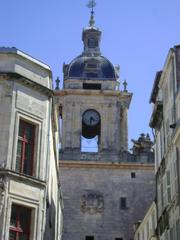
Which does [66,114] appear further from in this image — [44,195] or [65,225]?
[44,195]

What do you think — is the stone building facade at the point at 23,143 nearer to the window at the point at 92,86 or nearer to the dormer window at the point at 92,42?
the window at the point at 92,86

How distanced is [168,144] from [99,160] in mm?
20166

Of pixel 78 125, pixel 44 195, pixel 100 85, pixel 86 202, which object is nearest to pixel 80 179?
pixel 86 202

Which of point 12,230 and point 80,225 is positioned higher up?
point 80,225

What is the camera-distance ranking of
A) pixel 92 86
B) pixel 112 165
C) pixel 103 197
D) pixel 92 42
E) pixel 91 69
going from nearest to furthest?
pixel 103 197
pixel 112 165
pixel 92 86
pixel 91 69
pixel 92 42

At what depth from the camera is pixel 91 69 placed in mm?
52594

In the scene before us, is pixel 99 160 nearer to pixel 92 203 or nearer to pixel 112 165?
pixel 112 165

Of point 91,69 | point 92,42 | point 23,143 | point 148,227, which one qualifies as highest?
point 92,42

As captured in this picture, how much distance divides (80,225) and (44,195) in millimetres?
24652

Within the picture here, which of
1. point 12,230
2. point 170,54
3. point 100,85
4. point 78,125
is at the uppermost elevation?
point 100,85

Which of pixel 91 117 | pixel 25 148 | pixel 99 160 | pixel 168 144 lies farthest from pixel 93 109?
pixel 25 148

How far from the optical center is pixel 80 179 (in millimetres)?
46625

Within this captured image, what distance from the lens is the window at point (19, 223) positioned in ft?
64.1

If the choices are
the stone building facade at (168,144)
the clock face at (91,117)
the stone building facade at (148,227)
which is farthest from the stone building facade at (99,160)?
the stone building facade at (168,144)
